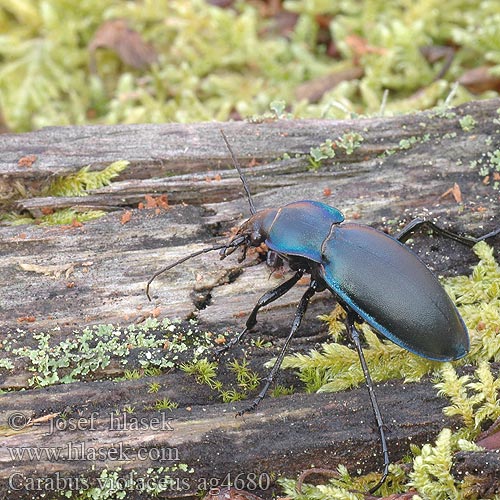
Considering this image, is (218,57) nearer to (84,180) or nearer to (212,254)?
(84,180)

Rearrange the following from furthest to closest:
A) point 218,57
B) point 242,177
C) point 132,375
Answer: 1. point 218,57
2. point 242,177
3. point 132,375

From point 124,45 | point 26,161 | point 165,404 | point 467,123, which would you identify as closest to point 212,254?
point 165,404

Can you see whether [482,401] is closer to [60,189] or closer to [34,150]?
[60,189]

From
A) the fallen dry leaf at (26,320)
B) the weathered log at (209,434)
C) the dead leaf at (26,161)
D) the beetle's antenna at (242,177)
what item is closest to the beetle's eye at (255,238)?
the beetle's antenna at (242,177)

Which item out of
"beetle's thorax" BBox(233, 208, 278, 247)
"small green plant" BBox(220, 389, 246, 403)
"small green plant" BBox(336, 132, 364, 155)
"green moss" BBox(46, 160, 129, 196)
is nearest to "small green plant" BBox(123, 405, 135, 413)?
"small green plant" BBox(220, 389, 246, 403)

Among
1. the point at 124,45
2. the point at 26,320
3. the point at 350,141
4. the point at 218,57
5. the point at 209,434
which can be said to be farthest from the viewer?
the point at 124,45

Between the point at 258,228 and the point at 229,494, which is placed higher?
the point at 258,228
